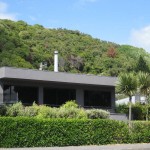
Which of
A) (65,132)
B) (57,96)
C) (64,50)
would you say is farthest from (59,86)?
(64,50)

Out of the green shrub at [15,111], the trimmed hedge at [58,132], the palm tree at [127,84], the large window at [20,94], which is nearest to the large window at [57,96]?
the large window at [20,94]

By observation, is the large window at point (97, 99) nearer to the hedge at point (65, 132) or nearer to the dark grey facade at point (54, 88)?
the dark grey facade at point (54, 88)

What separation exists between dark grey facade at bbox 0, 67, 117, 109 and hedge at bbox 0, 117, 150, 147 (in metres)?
9.62

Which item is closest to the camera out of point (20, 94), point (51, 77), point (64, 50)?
point (20, 94)

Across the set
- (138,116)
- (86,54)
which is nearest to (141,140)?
(138,116)

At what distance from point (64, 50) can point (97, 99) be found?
3817 cm

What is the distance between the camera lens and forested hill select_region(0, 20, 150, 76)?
6306 centimetres

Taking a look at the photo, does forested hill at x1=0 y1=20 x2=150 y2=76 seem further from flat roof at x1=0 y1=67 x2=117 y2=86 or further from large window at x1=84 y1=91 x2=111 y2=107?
flat roof at x1=0 y1=67 x2=117 y2=86

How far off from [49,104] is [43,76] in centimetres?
290

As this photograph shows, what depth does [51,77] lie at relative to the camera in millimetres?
34406

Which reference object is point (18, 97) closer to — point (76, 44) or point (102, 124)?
point (102, 124)

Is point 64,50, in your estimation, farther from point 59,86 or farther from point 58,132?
point 58,132

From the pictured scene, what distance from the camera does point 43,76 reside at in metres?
33.9

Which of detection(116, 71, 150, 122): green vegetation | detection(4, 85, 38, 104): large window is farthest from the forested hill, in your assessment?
detection(4, 85, 38, 104): large window
